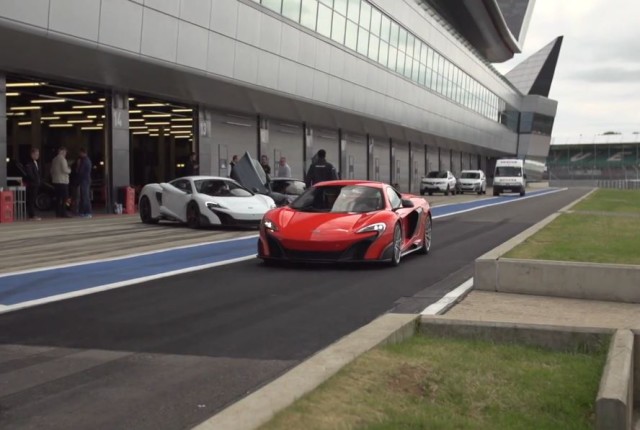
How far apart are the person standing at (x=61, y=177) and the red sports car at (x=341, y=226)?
11339 millimetres

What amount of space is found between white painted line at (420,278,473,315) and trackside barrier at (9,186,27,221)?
48.5 ft

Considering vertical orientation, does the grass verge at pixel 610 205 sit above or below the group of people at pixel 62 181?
below

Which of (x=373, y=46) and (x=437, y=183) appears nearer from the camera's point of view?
(x=373, y=46)

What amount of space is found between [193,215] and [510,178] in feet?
110

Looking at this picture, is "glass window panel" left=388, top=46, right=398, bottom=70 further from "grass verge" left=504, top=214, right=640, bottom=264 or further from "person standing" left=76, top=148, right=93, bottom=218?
"grass verge" left=504, top=214, right=640, bottom=264

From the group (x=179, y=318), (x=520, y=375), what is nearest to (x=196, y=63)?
(x=179, y=318)

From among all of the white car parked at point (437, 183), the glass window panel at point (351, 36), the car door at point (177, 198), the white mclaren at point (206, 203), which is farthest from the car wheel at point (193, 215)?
the white car parked at point (437, 183)

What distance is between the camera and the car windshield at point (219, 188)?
1688cm

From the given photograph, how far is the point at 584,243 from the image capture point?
1142cm

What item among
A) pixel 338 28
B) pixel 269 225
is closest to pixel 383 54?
pixel 338 28

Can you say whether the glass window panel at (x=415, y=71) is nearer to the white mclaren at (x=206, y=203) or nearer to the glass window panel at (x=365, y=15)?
the glass window panel at (x=365, y=15)

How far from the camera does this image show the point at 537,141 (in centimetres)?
9556

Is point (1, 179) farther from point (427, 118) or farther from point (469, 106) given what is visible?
point (469, 106)

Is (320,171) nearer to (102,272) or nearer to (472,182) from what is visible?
(102,272)
